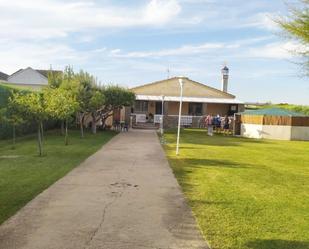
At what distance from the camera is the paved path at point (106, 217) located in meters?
5.85

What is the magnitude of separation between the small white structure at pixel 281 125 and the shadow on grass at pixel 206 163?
17599 mm

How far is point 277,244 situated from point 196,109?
4063 cm

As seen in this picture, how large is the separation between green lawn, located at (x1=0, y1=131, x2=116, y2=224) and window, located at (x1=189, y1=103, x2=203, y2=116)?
94.1ft

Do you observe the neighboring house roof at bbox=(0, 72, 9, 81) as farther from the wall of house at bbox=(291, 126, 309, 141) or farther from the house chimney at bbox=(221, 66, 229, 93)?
the wall of house at bbox=(291, 126, 309, 141)

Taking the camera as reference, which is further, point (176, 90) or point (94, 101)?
point (176, 90)

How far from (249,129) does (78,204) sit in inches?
1074

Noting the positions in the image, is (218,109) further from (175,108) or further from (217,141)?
(217,141)

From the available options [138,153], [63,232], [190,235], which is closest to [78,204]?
[63,232]

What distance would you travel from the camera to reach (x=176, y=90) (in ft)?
154

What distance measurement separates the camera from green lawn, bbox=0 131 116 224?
8312 millimetres

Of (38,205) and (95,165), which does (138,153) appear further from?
(38,205)

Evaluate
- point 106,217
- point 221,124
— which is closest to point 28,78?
point 221,124

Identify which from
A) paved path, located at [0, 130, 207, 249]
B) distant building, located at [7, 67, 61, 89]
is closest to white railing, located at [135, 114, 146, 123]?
distant building, located at [7, 67, 61, 89]

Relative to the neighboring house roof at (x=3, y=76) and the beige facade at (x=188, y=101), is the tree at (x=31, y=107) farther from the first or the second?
the neighboring house roof at (x=3, y=76)
